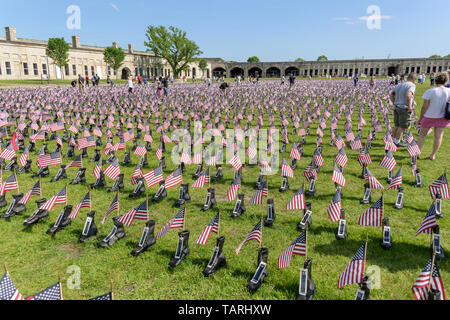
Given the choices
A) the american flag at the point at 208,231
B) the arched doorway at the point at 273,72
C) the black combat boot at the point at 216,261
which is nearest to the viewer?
the black combat boot at the point at 216,261

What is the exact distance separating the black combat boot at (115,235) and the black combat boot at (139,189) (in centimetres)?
166

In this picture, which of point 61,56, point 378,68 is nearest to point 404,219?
point 61,56

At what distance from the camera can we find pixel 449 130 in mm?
12977

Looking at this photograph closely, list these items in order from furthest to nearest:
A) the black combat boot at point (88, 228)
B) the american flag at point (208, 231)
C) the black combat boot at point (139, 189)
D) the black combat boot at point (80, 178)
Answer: the black combat boot at point (80, 178), the black combat boot at point (139, 189), the black combat boot at point (88, 228), the american flag at point (208, 231)

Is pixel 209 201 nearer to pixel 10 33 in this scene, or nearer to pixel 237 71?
pixel 10 33

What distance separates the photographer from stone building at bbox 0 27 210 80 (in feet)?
179

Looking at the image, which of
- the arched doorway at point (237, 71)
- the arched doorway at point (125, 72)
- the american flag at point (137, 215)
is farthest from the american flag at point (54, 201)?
the arched doorway at point (237, 71)

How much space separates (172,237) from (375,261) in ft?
10.4

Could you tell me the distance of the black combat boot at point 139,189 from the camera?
21.6 feet

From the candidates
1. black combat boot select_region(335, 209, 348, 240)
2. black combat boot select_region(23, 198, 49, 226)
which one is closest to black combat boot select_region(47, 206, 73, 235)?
black combat boot select_region(23, 198, 49, 226)

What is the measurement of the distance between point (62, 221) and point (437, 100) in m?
9.25

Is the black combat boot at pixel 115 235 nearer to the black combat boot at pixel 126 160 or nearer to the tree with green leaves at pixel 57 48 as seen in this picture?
the black combat boot at pixel 126 160

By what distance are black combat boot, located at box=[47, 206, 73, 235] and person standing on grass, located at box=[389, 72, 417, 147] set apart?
9210mm

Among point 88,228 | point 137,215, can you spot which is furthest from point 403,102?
point 88,228
